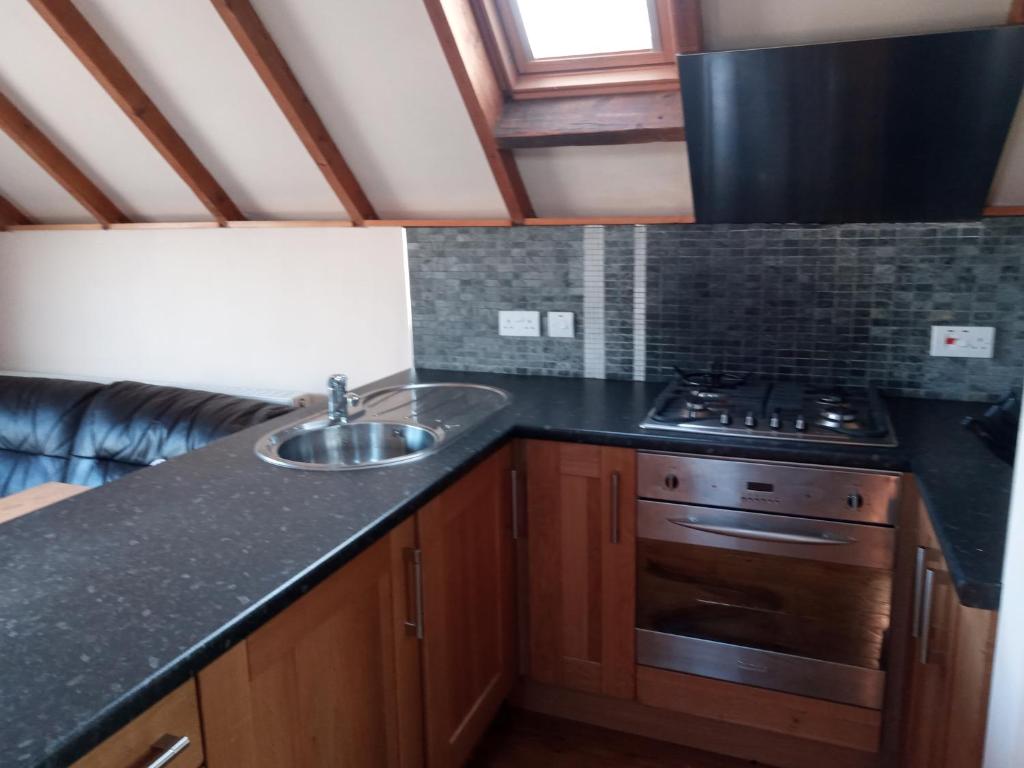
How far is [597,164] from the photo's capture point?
2.26 metres

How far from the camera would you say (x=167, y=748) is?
914 millimetres

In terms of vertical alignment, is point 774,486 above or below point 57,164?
below

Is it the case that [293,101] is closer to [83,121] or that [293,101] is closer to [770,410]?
[83,121]

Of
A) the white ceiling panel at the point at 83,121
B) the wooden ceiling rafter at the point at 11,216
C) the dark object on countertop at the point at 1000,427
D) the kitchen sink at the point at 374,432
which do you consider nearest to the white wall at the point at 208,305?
the wooden ceiling rafter at the point at 11,216

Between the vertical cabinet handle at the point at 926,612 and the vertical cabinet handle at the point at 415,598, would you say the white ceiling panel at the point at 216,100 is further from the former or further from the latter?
the vertical cabinet handle at the point at 926,612

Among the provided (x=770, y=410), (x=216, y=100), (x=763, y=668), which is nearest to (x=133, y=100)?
(x=216, y=100)

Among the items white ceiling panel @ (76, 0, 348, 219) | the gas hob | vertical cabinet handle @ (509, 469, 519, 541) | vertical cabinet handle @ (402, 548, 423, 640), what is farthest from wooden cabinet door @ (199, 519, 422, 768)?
white ceiling panel @ (76, 0, 348, 219)

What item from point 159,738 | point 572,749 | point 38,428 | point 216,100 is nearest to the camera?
point 159,738

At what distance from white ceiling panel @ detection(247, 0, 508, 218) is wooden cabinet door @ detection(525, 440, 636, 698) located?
96cm

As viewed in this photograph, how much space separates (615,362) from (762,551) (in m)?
→ 0.83

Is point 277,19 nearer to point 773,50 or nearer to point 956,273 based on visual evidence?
point 773,50

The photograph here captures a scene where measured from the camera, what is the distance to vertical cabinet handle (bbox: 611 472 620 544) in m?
1.91

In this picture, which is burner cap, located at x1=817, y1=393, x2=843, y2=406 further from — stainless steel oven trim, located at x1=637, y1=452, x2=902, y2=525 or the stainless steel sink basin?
the stainless steel sink basin

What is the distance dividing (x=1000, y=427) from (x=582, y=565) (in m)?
1.02
